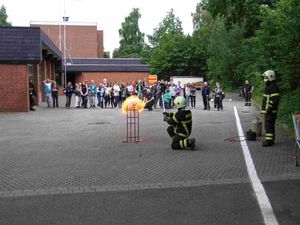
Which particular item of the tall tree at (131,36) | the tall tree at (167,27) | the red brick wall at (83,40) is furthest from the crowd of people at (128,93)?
the tall tree at (131,36)

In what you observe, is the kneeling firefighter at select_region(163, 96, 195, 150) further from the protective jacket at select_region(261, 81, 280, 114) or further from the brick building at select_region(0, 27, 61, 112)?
the brick building at select_region(0, 27, 61, 112)

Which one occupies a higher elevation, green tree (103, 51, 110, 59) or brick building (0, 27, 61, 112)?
green tree (103, 51, 110, 59)

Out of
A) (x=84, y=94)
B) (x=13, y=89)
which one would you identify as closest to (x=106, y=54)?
(x=84, y=94)

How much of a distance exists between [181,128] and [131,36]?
332 ft

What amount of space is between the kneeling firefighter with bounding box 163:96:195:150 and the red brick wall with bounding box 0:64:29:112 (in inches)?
631

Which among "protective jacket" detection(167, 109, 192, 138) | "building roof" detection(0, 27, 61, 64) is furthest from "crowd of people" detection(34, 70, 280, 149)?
"protective jacket" detection(167, 109, 192, 138)

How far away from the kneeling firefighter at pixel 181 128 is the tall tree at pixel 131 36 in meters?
97.0

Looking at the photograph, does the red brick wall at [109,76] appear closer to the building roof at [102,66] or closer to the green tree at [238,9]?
the building roof at [102,66]

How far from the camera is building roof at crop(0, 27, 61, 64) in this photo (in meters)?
27.2

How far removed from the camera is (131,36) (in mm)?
112375

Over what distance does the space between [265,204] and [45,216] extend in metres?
2.88

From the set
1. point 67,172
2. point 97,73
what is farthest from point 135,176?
point 97,73

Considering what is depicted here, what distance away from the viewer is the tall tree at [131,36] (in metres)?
110

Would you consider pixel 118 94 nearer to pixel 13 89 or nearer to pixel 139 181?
pixel 13 89
